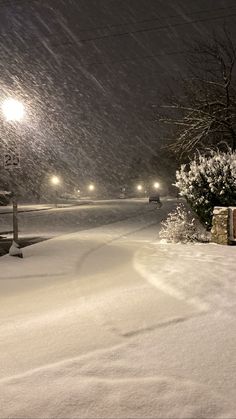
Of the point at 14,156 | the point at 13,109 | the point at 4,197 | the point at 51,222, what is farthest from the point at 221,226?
the point at 4,197

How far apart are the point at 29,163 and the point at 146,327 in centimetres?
7412

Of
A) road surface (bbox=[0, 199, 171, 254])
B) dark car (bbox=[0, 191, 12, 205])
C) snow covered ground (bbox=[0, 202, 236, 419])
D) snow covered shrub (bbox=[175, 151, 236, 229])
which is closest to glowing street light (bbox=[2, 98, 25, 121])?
road surface (bbox=[0, 199, 171, 254])

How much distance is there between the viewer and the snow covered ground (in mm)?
3371

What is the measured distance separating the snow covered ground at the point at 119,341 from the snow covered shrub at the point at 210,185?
17.0 feet

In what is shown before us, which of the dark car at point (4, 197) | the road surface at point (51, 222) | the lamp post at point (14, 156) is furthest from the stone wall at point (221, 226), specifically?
the dark car at point (4, 197)

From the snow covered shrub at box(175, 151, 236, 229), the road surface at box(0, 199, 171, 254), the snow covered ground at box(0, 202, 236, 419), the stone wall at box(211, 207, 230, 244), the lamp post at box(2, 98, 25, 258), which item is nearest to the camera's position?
the snow covered ground at box(0, 202, 236, 419)

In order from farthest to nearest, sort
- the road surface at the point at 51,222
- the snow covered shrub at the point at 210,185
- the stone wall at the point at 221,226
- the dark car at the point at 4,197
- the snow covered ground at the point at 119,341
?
the dark car at the point at 4,197, the road surface at the point at 51,222, the snow covered shrub at the point at 210,185, the stone wall at the point at 221,226, the snow covered ground at the point at 119,341

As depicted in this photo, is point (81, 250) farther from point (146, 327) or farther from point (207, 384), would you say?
point (207, 384)

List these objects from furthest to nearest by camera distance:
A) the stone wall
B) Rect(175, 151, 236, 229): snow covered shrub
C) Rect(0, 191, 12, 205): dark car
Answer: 1. Rect(0, 191, 12, 205): dark car
2. Rect(175, 151, 236, 229): snow covered shrub
3. the stone wall

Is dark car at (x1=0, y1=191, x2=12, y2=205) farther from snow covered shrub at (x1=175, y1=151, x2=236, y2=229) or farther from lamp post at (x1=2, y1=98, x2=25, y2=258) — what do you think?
lamp post at (x1=2, y1=98, x2=25, y2=258)

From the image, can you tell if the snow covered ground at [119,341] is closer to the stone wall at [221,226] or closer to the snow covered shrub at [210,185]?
the stone wall at [221,226]

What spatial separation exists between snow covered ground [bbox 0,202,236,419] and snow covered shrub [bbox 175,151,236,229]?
5.18 metres

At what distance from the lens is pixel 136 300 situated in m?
6.23

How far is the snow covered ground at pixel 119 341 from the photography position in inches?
133
